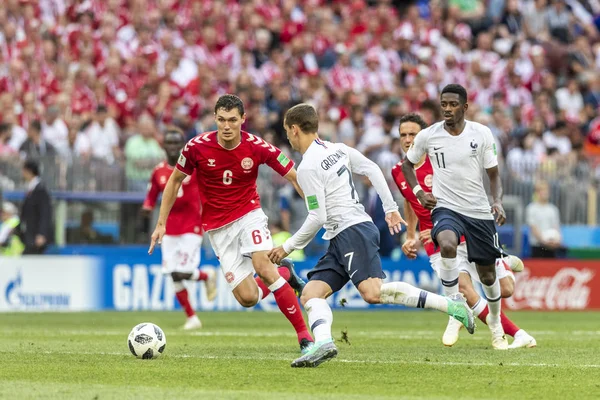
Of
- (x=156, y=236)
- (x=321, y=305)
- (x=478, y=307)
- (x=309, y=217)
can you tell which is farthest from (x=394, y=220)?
(x=478, y=307)

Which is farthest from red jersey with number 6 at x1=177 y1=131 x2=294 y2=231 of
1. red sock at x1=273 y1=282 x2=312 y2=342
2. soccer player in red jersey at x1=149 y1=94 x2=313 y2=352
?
red sock at x1=273 y1=282 x2=312 y2=342

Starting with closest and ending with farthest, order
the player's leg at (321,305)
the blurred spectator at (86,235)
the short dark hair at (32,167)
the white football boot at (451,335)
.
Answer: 1. the player's leg at (321,305)
2. the white football boot at (451,335)
3. the short dark hair at (32,167)
4. the blurred spectator at (86,235)

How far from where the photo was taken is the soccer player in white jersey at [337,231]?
32.2 feet

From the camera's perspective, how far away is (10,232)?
2072 centimetres

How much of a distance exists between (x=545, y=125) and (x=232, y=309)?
8.32m

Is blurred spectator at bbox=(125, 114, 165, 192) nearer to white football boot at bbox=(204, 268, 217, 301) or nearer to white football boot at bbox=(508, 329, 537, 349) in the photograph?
white football boot at bbox=(204, 268, 217, 301)

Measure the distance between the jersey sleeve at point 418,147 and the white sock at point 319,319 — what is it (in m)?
2.29

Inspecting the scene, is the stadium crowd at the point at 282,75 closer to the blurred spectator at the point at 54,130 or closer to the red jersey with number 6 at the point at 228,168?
the blurred spectator at the point at 54,130

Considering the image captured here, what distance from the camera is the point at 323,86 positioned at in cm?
2403

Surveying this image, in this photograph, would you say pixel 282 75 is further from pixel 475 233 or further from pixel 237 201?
pixel 475 233

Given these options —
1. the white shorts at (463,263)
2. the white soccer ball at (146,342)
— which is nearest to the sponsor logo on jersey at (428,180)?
the white shorts at (463,263)

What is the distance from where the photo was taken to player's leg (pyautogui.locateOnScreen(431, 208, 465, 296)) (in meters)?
11.2

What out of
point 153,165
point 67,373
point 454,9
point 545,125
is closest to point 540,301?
point 545,125

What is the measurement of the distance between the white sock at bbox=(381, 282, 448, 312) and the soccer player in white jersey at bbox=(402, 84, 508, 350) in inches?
46.5
